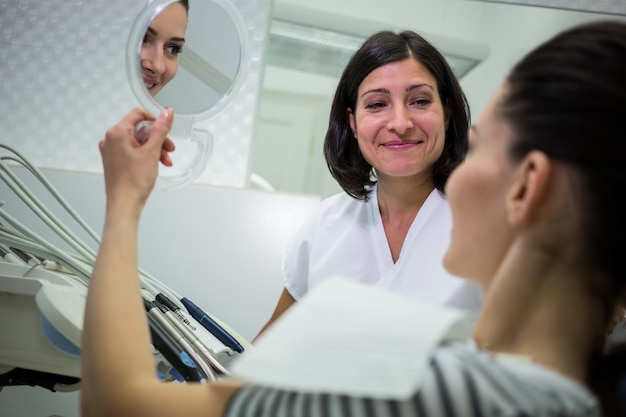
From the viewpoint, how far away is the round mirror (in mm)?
757

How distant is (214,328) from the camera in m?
0.99

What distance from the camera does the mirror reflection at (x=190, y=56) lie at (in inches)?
31.5

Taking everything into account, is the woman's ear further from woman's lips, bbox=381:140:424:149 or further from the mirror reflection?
woman's lips, bbox=381:140:424:149

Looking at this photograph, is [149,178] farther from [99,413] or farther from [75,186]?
[75,186]

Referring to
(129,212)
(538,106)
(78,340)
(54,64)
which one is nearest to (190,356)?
(78,340)

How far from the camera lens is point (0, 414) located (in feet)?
3.07

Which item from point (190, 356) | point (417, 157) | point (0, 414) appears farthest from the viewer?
point (417, 157)

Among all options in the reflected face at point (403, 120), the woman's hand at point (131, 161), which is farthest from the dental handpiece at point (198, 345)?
the reflected face at point (403, 120)

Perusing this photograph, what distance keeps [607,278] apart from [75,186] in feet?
4.19

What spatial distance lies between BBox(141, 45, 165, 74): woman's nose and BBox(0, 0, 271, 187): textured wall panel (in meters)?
0.71

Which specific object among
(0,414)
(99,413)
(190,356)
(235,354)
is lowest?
(0,414)

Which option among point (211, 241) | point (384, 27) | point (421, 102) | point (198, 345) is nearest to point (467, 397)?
point (198, 345)

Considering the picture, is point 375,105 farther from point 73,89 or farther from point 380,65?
point 73,89

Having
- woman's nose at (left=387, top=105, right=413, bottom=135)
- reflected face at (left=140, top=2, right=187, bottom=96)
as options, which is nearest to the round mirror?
reflected face at (left=140, top=2, right=187, bottom=96)
